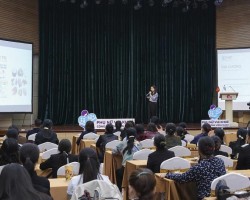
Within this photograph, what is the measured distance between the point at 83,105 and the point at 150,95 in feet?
8.71

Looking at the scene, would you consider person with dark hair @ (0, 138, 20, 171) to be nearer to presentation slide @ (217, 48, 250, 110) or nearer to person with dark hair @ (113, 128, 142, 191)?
person with dark hair @ (113, 128, 142, 191)

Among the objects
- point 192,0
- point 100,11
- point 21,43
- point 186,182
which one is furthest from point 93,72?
point 186,182

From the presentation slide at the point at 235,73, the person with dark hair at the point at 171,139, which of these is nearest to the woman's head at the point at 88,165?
the person with dark hair at the point at 171,139

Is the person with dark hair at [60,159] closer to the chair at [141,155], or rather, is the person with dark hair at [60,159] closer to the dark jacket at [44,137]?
the chair at [141,155]

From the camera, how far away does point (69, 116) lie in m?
13.9

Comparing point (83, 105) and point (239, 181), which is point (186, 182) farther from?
point (83, 105)

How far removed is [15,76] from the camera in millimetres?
11508

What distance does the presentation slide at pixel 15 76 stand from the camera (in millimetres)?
11125

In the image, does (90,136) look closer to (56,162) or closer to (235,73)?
(56,162)

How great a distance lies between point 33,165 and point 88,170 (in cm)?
43

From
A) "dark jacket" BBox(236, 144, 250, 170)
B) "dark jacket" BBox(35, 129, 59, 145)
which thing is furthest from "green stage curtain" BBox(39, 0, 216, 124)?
"dark jacket" BBox(236, 144, 250, 170)

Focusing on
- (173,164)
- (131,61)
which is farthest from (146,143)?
(131,61)

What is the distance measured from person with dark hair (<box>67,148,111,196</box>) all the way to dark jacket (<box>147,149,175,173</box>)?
160cm

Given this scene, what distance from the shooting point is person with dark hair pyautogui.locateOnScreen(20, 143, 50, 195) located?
3037mm
